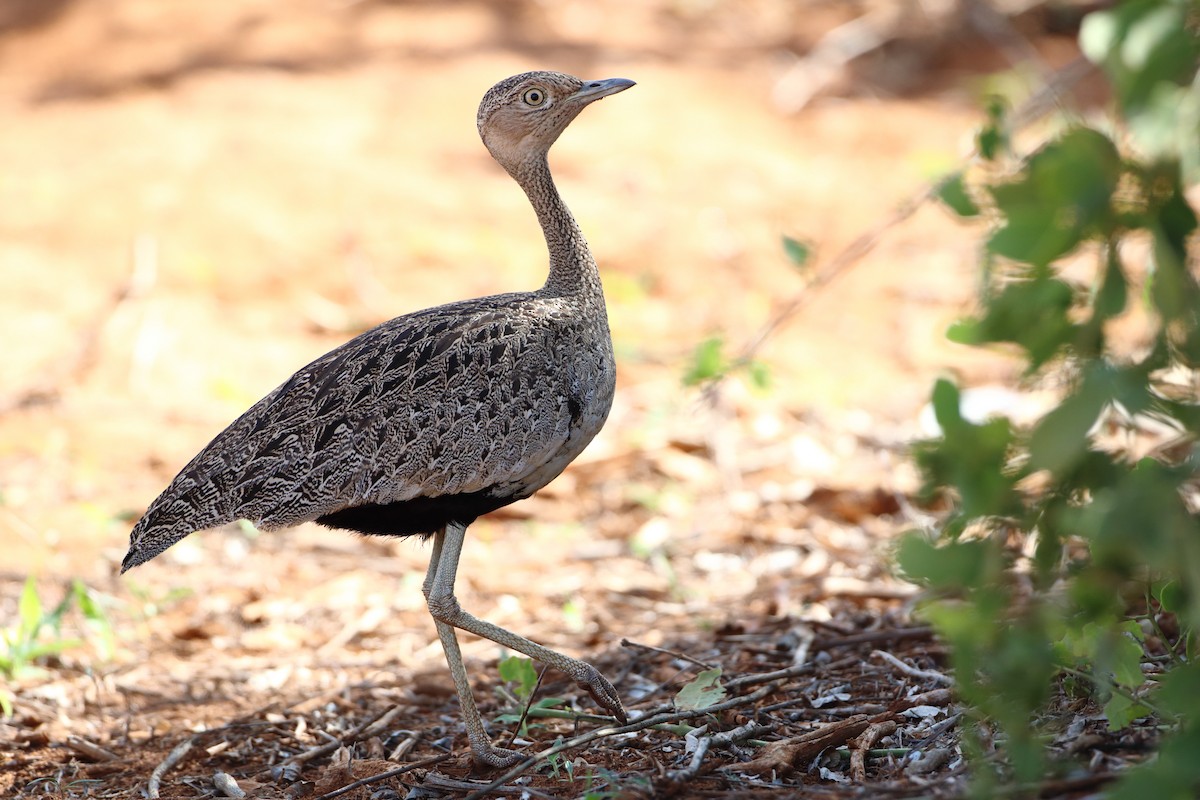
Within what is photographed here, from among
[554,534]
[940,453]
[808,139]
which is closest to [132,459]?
[554,534]

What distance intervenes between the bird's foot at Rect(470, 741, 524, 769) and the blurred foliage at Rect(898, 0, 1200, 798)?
187 cm

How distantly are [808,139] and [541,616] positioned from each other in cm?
677

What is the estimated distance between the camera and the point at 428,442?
390 centimetres

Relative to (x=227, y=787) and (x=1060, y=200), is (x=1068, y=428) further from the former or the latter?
(x=227, y=787)

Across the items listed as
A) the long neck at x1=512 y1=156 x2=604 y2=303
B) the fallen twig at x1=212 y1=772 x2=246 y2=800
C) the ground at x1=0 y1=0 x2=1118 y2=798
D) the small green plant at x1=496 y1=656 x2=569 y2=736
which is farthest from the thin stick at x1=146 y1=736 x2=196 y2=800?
the long neck at x1=512 y1=156 x2=604 y2=303

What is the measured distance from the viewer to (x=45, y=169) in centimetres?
982

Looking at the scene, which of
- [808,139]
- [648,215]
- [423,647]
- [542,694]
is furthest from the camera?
[808,139]

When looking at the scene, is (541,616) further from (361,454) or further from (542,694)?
(361,454)

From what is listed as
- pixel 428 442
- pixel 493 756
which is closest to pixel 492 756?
pixel 493 756

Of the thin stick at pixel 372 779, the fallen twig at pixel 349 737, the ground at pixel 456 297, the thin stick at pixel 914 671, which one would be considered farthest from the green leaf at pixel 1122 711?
the fallen twig at pixel 349 737

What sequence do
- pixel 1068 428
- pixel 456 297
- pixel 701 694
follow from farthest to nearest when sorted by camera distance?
1. pixel 456 297
2. pixel 701 694
3. pixel 1068 428

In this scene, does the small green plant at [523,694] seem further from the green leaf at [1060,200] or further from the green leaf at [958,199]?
the green leaf at [1060,200]

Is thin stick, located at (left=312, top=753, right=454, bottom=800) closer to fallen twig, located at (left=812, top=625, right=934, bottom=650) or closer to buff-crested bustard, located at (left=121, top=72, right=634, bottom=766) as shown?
buff-crested bustard, located at (left=121, top=72, right=634, bottom=766)

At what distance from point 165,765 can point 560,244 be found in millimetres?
2204
